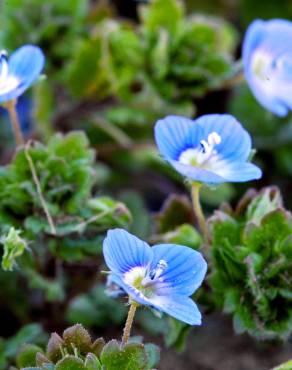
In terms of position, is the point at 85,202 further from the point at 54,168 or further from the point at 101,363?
the point at 101,363

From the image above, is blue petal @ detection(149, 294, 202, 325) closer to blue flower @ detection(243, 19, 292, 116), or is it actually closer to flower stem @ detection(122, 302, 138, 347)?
flower stem @ detection(122, 302, 138, 347)

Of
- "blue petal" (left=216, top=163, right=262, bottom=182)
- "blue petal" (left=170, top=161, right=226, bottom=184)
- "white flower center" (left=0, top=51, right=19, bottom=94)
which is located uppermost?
"white flower center" (left=0, top=51, right=19, bottom=94)

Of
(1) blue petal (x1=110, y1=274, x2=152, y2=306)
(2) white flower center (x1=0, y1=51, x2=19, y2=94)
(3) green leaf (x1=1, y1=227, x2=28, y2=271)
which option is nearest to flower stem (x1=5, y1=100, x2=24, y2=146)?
(2) white flower center (x1=0, y1=51, x2=19, y2=94)

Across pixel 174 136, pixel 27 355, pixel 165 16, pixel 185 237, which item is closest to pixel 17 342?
pixel 27 355

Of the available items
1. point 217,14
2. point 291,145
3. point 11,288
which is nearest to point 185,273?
point 11,288

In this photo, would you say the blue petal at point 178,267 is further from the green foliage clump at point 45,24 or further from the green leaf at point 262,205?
the green foliage clump at point 45,24

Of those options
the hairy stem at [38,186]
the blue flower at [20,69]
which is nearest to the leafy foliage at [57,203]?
the hairy stem at [38,186]
